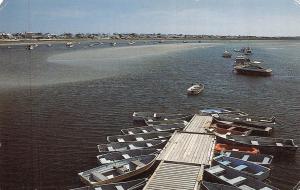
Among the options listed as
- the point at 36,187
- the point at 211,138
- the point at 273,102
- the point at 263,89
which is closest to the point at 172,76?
the point at 263,89

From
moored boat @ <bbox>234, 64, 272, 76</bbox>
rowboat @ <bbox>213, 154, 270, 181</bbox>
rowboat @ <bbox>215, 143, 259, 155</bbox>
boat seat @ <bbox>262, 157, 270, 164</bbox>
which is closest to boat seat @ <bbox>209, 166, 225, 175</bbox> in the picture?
rowboat @ <bbox>213, 154, 270, 181</bbox>

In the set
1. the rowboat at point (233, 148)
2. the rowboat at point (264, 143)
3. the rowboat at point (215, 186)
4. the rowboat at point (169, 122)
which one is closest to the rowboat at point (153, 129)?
the rowboat at point (169, 122)

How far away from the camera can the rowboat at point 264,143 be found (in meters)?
42.1

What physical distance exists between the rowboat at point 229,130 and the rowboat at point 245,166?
8589 millimetres

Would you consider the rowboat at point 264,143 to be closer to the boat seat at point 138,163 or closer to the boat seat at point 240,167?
the boat seat at point 240,167

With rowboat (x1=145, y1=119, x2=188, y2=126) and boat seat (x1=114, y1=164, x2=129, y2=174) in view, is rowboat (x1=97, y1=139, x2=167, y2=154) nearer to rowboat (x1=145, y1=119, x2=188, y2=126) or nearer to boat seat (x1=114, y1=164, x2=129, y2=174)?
boat seat (x1=114, y1=164, x2=129, y2=174)

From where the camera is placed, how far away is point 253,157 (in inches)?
1543

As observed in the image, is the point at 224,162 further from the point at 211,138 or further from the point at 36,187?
the point at 36,187

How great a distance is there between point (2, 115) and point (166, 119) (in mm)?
22664

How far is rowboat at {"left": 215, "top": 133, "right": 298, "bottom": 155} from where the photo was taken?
4212 cm

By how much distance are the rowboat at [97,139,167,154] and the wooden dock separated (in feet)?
4.30

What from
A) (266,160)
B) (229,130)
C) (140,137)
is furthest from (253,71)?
(266,160)

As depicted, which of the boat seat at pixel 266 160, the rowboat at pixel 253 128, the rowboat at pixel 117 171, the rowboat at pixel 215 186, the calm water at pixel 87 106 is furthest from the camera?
the rowboat at pixel 253 128

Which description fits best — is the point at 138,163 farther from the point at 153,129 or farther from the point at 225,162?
the point at 153,129
